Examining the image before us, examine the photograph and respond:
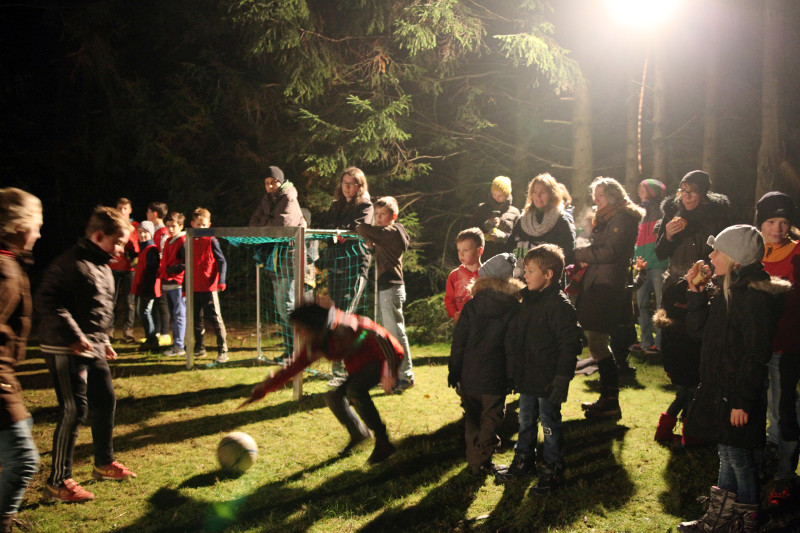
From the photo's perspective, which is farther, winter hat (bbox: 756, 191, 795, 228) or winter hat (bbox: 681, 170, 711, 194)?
winter hat (bbox: 681, 170, 711, 194)

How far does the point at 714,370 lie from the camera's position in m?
3.21

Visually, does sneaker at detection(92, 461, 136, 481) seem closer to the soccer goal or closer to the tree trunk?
the soccer goal

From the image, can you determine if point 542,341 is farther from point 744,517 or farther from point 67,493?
point 67,493

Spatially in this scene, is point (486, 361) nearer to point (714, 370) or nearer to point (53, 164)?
point (714, 370)

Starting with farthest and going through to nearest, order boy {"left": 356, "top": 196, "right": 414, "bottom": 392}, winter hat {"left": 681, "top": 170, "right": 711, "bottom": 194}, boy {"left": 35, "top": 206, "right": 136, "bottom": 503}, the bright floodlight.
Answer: the bright floodlight < boy {"left": 356, "top": 196, "right": 414, "bottom": 392} < winter hat {"left": 681, "top": 170, "right": 711, "bottom": 194} < boy {"left": 35, "top": 206, "right": 136, "bottom": 503}

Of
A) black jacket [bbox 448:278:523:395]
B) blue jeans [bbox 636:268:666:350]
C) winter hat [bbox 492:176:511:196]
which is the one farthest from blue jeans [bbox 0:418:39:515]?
blue jeans [bbox 636:268:666:350]

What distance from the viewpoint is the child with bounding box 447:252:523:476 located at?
3918mm

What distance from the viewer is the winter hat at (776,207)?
13.0ft

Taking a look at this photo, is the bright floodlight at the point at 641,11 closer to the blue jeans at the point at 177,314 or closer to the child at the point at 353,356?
the child at the point at 353,356

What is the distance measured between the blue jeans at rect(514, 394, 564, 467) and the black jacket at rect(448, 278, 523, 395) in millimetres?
209

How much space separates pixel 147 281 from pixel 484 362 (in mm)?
5882

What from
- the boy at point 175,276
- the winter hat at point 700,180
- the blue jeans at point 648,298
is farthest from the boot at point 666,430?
the boy at point 175,276

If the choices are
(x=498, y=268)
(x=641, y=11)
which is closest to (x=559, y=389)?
(x=498, y=268)

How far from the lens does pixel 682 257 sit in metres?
5.28
